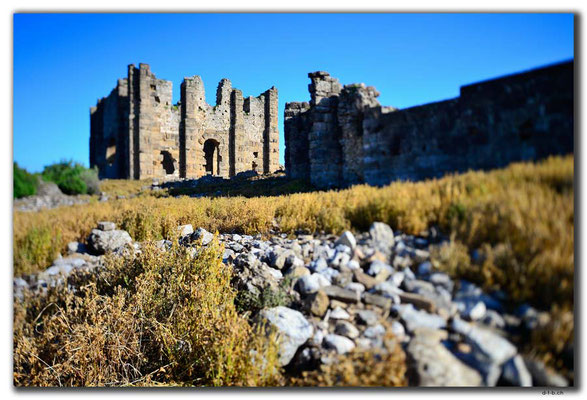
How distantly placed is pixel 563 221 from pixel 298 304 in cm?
229

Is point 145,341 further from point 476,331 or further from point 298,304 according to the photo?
→ point 476,331

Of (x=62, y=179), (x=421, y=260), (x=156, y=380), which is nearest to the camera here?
(x=421, y=260)

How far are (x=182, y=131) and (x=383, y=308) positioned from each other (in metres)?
21.2

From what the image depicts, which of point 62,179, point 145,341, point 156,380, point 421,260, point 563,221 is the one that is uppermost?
point 62,179

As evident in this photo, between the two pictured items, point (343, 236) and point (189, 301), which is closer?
point (343, 236)

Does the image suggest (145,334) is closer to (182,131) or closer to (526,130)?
(526,130)

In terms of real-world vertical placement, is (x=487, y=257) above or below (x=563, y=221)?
below

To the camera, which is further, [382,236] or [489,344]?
[382,236]

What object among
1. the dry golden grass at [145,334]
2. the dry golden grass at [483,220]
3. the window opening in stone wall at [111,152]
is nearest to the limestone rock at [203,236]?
the dry golden grass at [145,334]

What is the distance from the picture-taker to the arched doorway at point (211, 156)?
24.8 meters

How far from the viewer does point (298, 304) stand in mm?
3707

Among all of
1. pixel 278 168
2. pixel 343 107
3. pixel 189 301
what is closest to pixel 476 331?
pixel 189 301

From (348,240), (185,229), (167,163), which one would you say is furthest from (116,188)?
(167,163)

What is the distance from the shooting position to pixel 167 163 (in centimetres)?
2302
